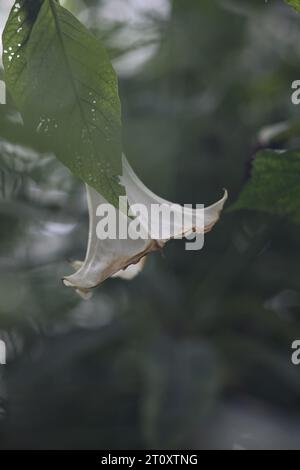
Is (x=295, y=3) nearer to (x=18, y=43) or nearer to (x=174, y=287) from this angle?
(x=18, y=43)

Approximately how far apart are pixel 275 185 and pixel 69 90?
114 mm

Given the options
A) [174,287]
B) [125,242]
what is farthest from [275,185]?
[174,287]

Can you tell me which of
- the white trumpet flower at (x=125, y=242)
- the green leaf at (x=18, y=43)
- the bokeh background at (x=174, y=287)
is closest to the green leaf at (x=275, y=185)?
the white trumpet flower at (x=125, y=242)

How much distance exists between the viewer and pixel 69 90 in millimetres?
291

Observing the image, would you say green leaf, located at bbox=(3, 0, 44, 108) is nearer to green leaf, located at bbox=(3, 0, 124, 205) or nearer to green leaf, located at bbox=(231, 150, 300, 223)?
green leaf, located at bbox=(3, 0, 124, 205)

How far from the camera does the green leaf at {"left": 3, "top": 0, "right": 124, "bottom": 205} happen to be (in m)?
0.29

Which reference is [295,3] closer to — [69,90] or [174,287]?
[69,90]

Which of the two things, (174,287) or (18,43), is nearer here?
(18,43)

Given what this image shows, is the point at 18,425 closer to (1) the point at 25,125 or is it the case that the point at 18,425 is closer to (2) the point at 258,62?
(2) the point at 258,62

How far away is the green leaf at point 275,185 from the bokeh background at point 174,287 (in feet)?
1.90

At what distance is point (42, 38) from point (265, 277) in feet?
2.82

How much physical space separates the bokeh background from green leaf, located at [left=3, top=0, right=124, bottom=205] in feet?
2.13

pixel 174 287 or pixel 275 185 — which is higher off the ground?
pixel 174 287

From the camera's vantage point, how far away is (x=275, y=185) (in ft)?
1.19
